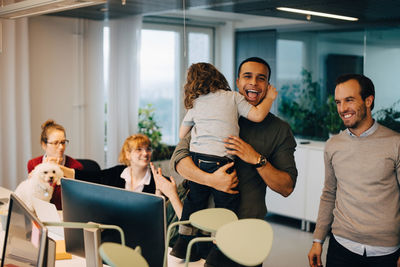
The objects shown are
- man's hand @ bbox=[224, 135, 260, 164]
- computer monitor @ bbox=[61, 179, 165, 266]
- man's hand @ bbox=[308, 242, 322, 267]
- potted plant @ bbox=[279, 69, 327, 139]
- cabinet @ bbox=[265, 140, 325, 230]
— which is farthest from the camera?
potted plant @ bbox=[279, 69, 327, 139]

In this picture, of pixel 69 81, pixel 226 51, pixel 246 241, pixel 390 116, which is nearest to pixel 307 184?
pixel 226 51

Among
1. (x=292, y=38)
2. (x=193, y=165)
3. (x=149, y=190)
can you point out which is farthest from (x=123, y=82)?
(x=193, y=165)

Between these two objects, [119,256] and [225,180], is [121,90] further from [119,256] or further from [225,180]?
[119,256]

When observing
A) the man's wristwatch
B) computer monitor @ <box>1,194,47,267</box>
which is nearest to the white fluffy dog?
computer monitor @ <box>1,194,47,267</box>

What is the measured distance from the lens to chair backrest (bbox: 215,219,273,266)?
114cm

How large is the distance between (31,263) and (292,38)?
433 cm

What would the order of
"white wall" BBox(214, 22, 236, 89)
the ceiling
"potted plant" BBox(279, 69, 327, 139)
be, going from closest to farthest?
the ceiling, "white wall" BBox(214, 22, 236, 89), "potted plant" BBox(279, 69, 327, 139)

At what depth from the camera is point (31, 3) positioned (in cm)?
289

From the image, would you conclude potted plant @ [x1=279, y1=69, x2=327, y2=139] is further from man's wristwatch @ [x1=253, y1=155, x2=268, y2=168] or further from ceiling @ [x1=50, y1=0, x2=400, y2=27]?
man's wristwatch @ [x1=253, y1=155, x2=268, y2=168]

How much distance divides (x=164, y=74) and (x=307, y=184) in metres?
2.08

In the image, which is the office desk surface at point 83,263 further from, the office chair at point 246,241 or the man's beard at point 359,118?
the office chair at point 246,241

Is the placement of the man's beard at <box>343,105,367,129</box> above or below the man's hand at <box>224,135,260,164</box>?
above

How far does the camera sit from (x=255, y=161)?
7.52ft

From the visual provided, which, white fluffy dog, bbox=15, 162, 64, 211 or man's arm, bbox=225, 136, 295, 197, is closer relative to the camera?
man's arm, bbox=225, 136, 295, 197
